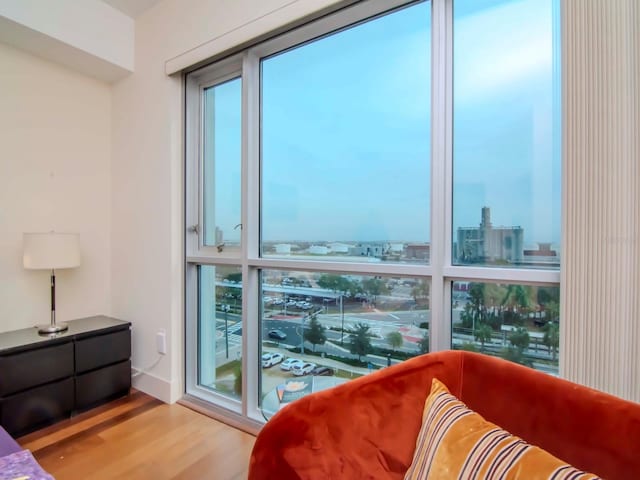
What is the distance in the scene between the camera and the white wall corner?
1.97 meters

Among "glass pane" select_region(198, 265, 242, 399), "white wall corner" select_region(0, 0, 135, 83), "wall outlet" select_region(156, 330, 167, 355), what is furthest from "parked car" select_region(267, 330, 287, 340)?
"white wall corner" select_region(0, 0, 135, 83)

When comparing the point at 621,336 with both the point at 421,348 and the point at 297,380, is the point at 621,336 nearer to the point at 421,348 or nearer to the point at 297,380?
the point at 421,348

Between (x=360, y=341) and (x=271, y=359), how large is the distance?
25.8 inches

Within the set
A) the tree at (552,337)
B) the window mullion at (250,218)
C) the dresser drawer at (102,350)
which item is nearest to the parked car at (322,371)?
the window mullion at (250,218)

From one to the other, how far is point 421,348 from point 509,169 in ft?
2.99

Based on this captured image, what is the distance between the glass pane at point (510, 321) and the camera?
1.27 metres

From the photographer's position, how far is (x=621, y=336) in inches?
40.0

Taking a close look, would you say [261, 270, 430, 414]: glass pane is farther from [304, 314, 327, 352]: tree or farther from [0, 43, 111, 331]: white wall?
[0, 43, 111, 331]: white wall

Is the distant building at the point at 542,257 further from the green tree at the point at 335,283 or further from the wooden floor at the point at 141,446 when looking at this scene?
the wooden floor at the point at 141,446

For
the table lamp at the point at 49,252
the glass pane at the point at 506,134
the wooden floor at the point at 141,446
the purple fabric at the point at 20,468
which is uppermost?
the glass pane at the point at 506,134

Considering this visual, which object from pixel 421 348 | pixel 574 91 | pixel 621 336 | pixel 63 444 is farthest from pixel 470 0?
pixel 63 444

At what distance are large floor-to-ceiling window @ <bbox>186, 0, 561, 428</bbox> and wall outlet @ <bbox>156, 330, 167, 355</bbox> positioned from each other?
171mm

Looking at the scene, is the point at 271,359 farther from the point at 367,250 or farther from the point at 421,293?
the point at 421,293

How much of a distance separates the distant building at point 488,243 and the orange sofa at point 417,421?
21.3 inches
